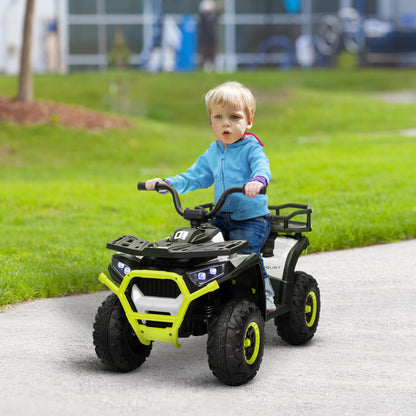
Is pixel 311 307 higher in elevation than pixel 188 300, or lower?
lower

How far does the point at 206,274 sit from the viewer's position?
13.9ft

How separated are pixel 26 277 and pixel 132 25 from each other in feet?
98.7

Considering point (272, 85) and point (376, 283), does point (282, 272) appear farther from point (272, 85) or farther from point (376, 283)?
point (272, 85)

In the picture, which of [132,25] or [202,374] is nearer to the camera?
[202,374]

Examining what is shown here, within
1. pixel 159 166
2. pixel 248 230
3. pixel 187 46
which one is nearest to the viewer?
pixel 248 230

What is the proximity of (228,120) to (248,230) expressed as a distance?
63cm

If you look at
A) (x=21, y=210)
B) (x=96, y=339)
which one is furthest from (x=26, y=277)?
(x=21, y=210)

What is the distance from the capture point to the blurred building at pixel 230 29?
3394 cm

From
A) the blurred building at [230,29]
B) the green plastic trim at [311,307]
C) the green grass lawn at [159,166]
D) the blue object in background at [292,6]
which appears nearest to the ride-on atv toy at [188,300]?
the green plastic trim at [311,307]

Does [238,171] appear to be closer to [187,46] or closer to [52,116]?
[52,116]

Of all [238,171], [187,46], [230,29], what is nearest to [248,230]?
[238,171]

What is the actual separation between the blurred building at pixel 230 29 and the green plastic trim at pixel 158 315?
29.7 m

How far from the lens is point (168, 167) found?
1470 centimetres

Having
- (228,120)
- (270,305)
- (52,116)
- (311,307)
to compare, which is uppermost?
(228,120)
